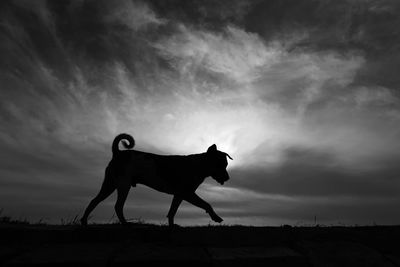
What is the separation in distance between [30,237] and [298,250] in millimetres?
3448

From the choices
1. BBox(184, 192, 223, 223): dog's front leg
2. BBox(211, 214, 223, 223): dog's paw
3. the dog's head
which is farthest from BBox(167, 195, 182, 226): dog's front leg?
the dog's head

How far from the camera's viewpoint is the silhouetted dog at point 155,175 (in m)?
6.56

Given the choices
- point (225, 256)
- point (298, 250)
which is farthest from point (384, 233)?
point (225, 256)

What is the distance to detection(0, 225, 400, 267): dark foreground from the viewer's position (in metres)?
4.11

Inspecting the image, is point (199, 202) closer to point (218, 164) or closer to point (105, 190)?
point (218, 164)

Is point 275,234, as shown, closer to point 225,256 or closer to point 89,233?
point 225,256

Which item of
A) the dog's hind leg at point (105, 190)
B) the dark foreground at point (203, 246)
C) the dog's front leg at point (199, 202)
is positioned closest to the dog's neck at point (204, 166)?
the dog's front leg at point (199, 202)

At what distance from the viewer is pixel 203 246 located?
15.4 ft

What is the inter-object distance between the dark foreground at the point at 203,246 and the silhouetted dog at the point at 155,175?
164 cm

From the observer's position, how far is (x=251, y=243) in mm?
4777

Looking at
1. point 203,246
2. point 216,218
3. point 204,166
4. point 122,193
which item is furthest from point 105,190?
point 203,246

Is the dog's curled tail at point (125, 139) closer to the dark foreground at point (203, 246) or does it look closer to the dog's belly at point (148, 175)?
the dog's belly at point (148, 175)

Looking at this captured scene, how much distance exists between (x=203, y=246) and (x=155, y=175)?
7.55 feet

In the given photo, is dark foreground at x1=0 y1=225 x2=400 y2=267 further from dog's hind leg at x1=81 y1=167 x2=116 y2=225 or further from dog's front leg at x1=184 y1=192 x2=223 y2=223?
dog's hind leg at x1=81 y1=167 x2=116 y2=225
